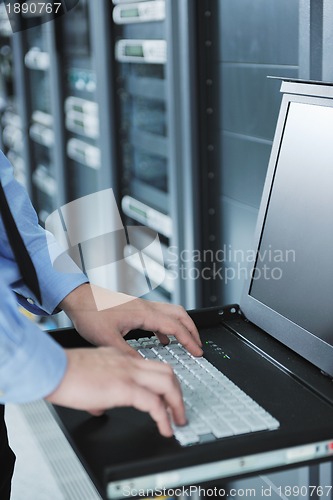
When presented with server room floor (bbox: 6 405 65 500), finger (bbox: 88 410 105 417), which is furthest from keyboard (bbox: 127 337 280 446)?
server room floor (bbox: 6 405 65 500)

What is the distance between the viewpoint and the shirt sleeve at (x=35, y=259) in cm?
133

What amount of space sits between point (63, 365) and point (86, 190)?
9.63 ft

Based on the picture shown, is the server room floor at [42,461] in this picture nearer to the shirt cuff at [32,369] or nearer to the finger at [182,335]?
the finger at [182,335]

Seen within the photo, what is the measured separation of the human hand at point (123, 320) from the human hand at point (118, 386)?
0.83 ft

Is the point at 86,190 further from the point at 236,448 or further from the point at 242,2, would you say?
the point at 236,448

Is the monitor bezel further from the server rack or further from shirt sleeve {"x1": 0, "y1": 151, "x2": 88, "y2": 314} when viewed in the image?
the server rack

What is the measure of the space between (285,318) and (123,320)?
296mm

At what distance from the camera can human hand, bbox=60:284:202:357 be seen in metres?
1.25

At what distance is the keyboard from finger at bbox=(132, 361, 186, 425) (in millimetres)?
27

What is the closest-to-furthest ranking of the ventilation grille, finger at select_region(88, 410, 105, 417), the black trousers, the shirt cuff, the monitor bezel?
the shirt cuff, finger at select_region(88, 410, 105, 417), the monitor bezel, the black trousers, the ventilation grille

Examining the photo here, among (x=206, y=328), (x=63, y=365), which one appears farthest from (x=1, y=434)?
(x=63, y=365)

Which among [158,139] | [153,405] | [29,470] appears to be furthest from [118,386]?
[29,470]

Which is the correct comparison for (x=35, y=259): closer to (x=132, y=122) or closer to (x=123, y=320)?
(x=123, y=320)

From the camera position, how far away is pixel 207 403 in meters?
1.07
